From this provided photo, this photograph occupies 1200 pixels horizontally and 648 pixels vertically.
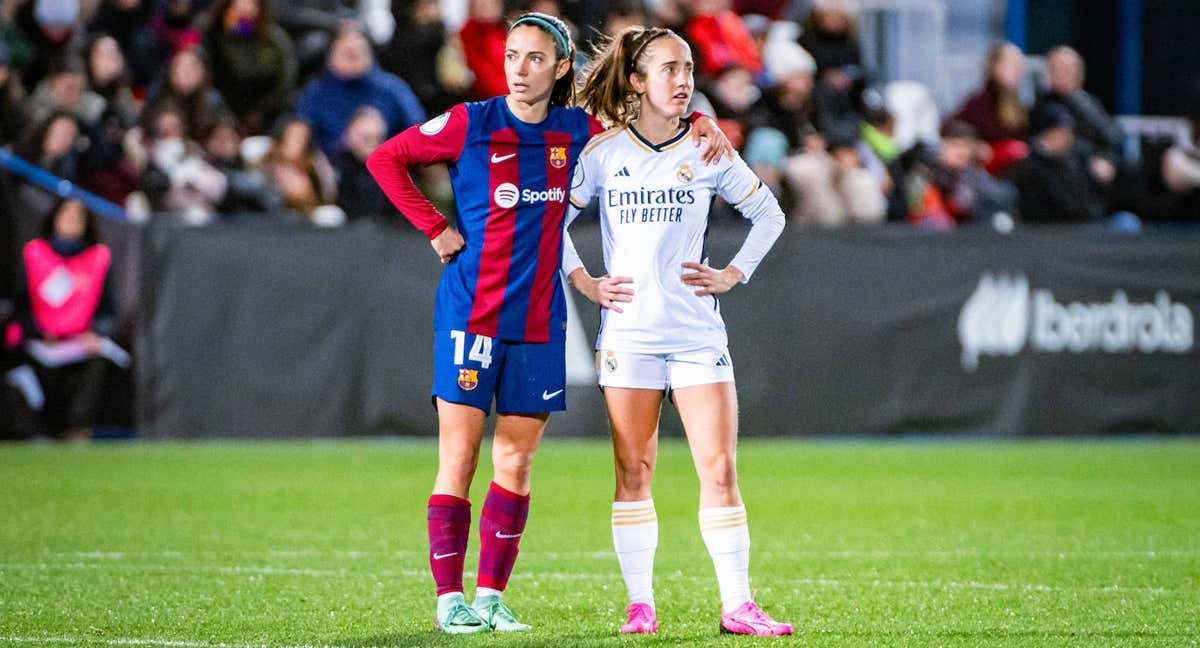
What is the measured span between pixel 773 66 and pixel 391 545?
33.8ft

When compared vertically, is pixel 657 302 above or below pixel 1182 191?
above

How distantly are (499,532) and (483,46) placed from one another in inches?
426

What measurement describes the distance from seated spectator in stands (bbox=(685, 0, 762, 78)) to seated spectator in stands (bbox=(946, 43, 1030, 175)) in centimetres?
257

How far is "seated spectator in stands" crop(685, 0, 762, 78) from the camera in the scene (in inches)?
692

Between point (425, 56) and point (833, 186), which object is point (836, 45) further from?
point (425, 56)

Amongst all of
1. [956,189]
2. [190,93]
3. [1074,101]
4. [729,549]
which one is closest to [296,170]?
[190,93]

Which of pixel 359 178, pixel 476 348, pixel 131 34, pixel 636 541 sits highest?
pixel 131 34

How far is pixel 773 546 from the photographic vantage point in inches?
356

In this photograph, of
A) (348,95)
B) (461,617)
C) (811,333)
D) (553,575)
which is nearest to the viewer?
(461,617)

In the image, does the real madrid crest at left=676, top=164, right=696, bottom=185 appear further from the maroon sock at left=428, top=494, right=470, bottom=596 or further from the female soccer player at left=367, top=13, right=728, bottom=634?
the maroon sock at left=428, top=494, right=470, bottom=596

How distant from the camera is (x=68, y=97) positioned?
49.9ft

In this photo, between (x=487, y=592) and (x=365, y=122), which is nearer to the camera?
(x=487, y=592)

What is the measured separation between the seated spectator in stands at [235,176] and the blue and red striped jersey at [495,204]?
915cm

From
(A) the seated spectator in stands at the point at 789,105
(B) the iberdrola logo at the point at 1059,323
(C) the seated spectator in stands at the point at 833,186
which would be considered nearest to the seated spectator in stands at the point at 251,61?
(A) the seated spectator in stands at the point at 789,105
